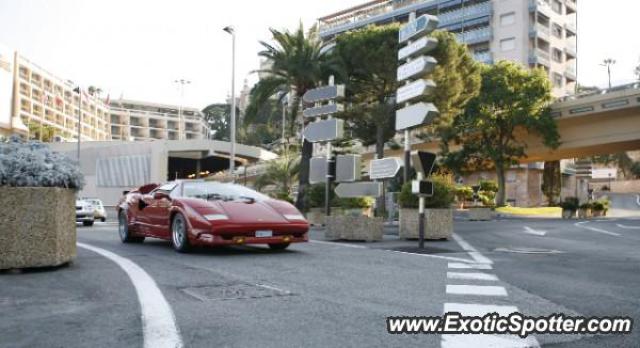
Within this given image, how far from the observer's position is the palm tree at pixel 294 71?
86.0ft

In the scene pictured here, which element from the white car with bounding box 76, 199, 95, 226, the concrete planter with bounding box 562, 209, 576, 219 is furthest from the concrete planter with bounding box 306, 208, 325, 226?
the concrete planter with bounding box 562, 209, 576, 219

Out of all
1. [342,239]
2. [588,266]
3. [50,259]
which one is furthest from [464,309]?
[342,239]

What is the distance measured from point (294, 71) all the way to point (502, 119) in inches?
839

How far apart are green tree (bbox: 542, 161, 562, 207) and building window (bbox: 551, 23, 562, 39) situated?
19.3 metres

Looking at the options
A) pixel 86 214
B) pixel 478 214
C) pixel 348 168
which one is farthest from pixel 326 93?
pixel 478 214

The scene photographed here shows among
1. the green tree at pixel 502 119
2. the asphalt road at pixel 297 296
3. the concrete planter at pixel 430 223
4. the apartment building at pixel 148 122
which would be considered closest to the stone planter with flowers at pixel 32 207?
the asphalt road at pixel 297 296

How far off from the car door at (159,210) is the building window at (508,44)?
5877 cm

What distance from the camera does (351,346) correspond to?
11.1 ft

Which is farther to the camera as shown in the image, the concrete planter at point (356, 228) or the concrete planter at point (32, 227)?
the concrete planter at point (356, 228)

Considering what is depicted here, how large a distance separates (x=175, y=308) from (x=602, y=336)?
2.94 m

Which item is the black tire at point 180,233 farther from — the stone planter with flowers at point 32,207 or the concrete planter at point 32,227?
the concrete planter at point 32,227

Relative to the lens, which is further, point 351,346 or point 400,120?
point 400,120

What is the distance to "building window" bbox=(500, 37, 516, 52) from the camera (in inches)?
2470

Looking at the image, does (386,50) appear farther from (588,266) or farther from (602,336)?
(602,336)
